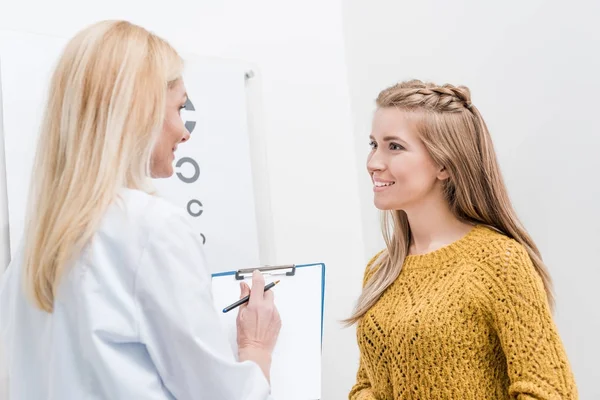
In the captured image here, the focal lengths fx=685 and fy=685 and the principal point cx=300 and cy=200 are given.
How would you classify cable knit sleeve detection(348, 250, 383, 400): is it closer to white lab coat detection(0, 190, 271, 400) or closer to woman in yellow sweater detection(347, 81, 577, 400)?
woman in yellow sweater detection(347, 81, 577, 400)

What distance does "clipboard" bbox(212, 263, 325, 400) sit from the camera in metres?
1.53

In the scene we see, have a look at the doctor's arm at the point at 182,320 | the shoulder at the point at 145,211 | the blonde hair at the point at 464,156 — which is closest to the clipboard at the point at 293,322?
the blonde hair at the point at 464,156

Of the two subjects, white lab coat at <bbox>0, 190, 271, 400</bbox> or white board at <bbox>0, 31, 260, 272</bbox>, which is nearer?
white lab coat at <bbox>0, 190, 271, 400</bbox>

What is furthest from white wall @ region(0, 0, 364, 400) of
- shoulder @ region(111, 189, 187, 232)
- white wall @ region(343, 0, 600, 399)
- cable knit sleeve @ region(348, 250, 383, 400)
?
shoulder @ region(111, 189, 187, 232)

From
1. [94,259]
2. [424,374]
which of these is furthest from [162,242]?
[424,374]

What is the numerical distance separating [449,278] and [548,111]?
28.1 inches

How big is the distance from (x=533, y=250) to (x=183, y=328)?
0.84 meters

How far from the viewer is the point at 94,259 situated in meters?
1.03

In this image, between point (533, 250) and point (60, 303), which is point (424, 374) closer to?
point (533, 250)

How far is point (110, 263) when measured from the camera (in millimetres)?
1036

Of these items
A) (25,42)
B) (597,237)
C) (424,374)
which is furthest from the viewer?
(25,42)

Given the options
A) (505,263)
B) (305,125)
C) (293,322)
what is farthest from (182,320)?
(305,125)

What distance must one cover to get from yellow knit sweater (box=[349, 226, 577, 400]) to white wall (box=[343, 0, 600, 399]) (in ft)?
1.56

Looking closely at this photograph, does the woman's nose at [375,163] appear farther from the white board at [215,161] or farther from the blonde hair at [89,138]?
the white board at [215,161]
